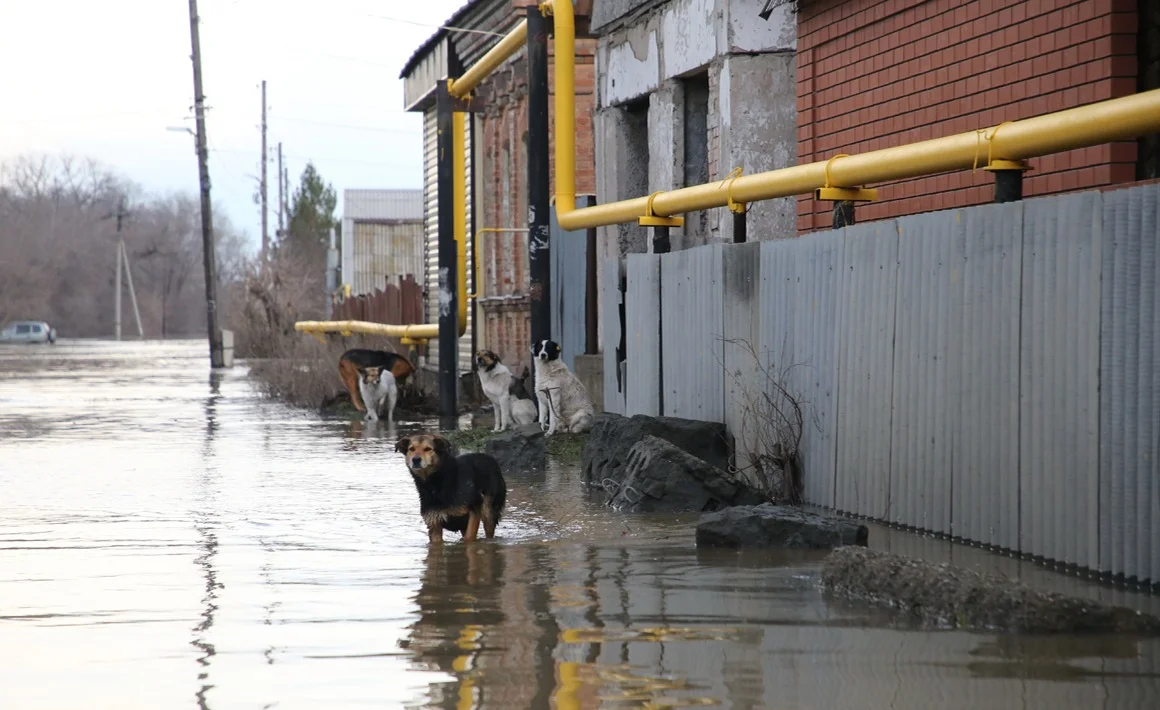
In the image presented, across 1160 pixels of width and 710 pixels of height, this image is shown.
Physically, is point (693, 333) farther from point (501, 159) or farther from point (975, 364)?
point (501, 159)

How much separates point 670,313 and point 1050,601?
7225 millimetres

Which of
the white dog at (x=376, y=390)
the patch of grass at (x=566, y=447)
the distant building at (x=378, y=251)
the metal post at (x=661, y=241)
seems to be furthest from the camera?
the distant building at (x=378, y=251)

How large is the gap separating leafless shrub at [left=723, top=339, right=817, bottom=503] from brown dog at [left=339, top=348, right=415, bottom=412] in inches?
442

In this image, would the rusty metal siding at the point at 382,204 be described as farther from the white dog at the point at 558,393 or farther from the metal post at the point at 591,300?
the white dog at the point at 558,393

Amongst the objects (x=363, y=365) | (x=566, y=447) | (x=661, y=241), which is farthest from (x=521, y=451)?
(x=363, y=365)

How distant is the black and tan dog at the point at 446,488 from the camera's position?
9508mm

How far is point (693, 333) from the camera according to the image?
12.9m

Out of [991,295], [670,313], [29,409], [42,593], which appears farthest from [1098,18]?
[29,409]

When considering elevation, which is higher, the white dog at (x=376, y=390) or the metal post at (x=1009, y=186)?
the metal post at (x=1009, y=186)

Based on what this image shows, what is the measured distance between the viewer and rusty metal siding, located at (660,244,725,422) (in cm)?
1236

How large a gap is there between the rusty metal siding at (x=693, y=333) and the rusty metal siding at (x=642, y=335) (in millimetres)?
149

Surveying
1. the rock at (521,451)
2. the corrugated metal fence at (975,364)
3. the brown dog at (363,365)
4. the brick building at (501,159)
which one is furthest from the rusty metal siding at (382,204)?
the corrugated metal fence at (975,364)

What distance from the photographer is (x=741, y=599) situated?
7.32m

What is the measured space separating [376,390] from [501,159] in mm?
7111
